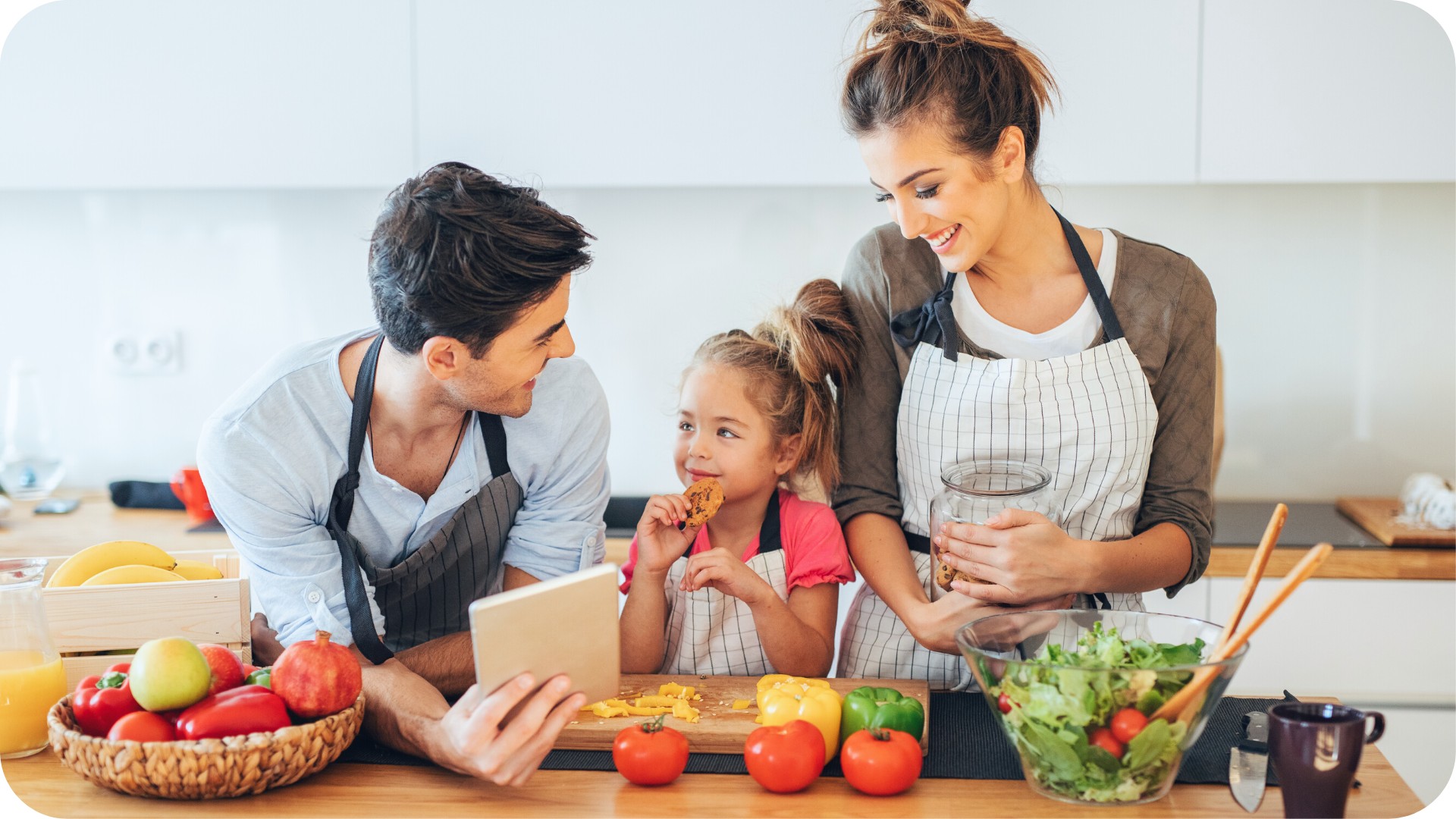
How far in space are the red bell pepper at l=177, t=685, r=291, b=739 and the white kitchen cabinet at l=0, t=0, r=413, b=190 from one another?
1.64 metres

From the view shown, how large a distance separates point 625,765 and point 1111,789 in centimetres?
47

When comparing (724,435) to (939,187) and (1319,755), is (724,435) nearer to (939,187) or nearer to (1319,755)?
(939,187)

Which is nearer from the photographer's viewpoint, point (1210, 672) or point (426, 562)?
point (1210, 672)

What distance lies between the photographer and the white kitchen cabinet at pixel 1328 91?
7.92 ft

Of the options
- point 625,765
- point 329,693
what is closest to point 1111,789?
point 625,765

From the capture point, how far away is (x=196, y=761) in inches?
44.8

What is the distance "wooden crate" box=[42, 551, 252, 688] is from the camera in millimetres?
1378

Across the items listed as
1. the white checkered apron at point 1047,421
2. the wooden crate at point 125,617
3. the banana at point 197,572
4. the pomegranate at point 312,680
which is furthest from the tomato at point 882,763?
the banana at point 197,572

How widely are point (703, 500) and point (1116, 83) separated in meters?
1.40

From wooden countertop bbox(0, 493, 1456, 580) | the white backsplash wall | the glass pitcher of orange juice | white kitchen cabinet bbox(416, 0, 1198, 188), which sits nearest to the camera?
the glass pitcher of orange juice

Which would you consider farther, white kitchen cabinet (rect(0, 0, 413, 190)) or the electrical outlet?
the electrical outlet

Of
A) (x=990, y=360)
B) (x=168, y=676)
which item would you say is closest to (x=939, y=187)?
(x=990, y=360)

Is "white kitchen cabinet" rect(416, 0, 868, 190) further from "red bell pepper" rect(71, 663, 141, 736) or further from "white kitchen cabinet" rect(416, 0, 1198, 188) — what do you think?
"red bell pepper" rect(71, 663, 141, 736)

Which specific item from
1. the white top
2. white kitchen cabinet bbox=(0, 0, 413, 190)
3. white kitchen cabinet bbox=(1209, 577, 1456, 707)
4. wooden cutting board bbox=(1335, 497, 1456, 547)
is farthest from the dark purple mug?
white kitchen cabinet bbox=(0, 0, 413, 190)
